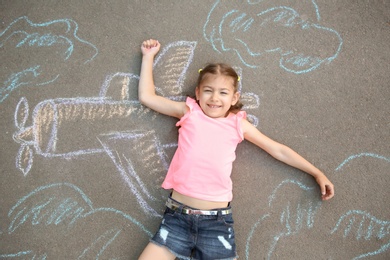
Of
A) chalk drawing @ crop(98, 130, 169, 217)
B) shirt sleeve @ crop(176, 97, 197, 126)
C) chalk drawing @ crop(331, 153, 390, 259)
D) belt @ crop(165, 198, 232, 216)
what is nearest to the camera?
belt @ crop(165, 198, 232, 216)

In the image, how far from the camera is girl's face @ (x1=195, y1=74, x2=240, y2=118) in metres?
2.52

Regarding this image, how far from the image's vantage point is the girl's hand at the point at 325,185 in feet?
8.63

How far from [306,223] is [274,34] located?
1.65 metres

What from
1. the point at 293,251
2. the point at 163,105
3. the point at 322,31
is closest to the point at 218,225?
the point at 293,251

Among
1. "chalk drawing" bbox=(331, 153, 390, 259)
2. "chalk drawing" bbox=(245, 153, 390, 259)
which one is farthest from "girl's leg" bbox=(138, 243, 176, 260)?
"chalk drawing" bbox=(331, 153, 390, 259)

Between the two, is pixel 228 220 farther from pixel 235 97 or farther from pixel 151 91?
pixel 151 91

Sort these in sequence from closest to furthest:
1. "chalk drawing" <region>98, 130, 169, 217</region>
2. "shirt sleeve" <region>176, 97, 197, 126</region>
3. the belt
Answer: the belt
"shirt sleeve" <region>176, 97, 197, 126</region>
"chalk drawing" <region>98, 130, 169, 217</region>

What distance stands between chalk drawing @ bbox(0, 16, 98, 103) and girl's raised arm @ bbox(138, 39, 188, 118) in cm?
47

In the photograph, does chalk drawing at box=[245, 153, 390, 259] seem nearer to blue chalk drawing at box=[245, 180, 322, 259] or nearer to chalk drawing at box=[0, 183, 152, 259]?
blue chalk drawing at box=[245, 180, 322, 259]

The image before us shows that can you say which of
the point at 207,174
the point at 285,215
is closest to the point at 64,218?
the point at 207,174

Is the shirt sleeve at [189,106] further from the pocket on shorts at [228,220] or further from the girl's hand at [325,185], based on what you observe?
the girl's hand at [325,185]

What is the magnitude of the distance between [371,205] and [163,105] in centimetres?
193

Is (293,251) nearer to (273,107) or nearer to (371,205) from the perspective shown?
(371,205)

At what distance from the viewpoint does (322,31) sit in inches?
113
